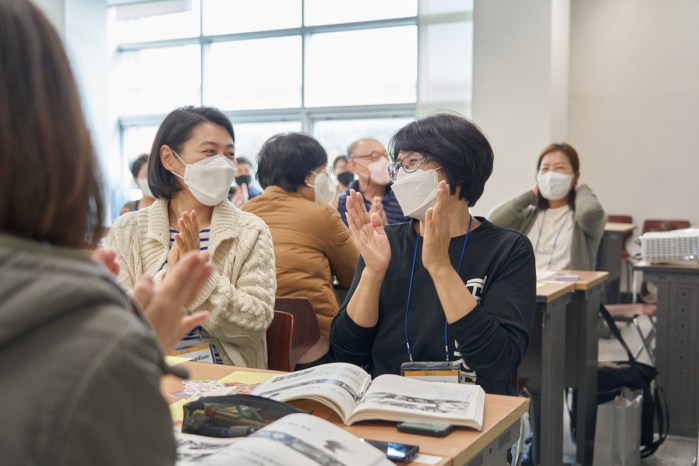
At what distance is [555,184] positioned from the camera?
3.81 meters

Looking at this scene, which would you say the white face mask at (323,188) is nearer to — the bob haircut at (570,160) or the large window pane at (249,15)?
the bob haircut at (570,160)

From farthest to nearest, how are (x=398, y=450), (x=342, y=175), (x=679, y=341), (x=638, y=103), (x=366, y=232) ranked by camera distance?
(x=638, y=103), (x=342, y=175), (x=679, y=341), (x=366, y=232), (x=398, y=450)

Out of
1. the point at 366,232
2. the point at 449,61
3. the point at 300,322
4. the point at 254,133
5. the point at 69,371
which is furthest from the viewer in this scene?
the point at 254,133

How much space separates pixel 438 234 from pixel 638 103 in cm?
640

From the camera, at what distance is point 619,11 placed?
22.4 feet

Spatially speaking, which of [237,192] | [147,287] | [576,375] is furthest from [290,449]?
[237,192]

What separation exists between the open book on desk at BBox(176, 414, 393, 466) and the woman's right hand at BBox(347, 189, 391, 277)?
71cm

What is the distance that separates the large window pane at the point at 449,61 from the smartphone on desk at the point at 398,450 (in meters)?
6.02

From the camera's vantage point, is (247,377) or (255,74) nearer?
(247,377)

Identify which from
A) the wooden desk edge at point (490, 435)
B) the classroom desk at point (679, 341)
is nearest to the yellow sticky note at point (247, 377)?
the wooden desk edge at point (490, 435)

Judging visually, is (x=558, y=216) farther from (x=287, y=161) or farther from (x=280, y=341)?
(x=280, y=341)

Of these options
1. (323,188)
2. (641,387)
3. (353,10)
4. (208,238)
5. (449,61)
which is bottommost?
(641,387)

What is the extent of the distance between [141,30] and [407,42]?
388cm

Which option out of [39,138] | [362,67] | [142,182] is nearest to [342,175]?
[362,67]
